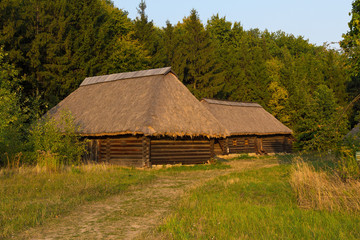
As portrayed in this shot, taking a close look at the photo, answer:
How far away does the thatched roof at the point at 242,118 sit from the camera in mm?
30819

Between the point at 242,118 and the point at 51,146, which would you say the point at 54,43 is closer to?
the point at 51,146

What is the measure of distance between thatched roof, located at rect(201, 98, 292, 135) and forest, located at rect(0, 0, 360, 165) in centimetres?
331

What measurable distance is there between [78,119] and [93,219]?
53.0 ft

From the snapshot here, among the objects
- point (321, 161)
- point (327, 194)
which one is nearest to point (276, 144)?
point (321, 161)

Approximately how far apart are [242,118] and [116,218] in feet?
87.5

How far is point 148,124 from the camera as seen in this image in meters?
18.0

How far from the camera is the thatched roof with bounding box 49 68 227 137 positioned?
18.8 m

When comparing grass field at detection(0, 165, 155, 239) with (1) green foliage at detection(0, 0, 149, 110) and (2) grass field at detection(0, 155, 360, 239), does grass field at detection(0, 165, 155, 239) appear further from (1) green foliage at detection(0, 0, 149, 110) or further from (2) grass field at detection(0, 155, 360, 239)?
(1) green foliage at detection(0, 0, 149, 110)

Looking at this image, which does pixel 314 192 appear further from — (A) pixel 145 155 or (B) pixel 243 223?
(A) pixel 145 155

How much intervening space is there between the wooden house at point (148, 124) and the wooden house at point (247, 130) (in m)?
8.66

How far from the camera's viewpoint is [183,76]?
44.1 m

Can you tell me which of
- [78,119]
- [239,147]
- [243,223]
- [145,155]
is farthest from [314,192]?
[239,147]

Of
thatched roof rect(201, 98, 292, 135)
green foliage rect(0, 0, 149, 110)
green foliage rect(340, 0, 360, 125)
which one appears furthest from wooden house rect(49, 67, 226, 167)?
green foliage rect(340, 0, 360, 125)

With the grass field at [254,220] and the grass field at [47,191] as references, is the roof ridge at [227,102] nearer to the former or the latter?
the grass field at [47,191]
